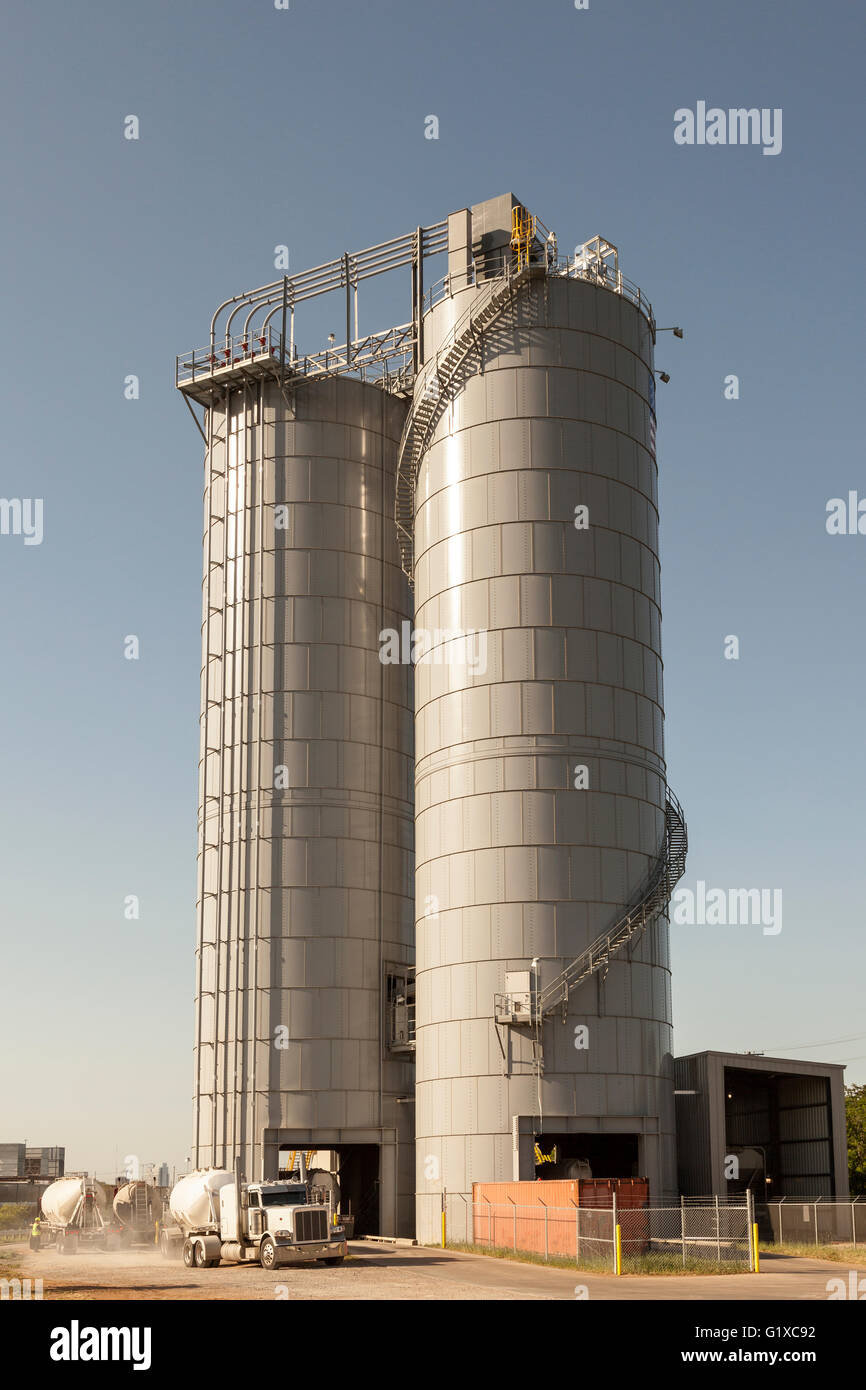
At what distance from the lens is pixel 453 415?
174 ft

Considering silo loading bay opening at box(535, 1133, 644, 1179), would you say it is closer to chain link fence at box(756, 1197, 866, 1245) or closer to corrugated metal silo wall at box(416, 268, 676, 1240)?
corrugated metal silo wall at box(416, 268, 676, 1240)

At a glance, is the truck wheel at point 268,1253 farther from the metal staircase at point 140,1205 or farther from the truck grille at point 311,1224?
the metal staircase at point 140,1205

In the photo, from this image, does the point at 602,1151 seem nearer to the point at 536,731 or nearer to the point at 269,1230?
the point at 536,731

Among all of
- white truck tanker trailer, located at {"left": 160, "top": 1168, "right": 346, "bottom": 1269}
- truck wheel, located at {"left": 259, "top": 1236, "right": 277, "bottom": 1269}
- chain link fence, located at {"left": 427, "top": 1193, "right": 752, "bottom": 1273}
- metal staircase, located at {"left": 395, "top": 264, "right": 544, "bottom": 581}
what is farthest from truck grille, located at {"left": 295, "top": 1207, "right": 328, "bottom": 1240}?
metal staircase, located at {"left": 395, "top": 264, "right": 544, "bottom": 581}

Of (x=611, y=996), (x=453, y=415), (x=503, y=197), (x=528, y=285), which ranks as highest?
(x=503, y=197)

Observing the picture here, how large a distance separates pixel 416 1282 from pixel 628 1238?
6947 millimetres

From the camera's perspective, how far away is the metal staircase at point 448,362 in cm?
5216

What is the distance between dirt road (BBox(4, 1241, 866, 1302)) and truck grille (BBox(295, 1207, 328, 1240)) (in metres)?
0.81

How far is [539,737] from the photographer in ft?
159

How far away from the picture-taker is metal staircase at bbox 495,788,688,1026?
46.1 m

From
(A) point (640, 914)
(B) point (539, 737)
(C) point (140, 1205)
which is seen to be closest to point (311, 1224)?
(A) point (640, 914)

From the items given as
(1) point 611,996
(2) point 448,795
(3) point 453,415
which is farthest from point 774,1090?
(3) point 453,415
